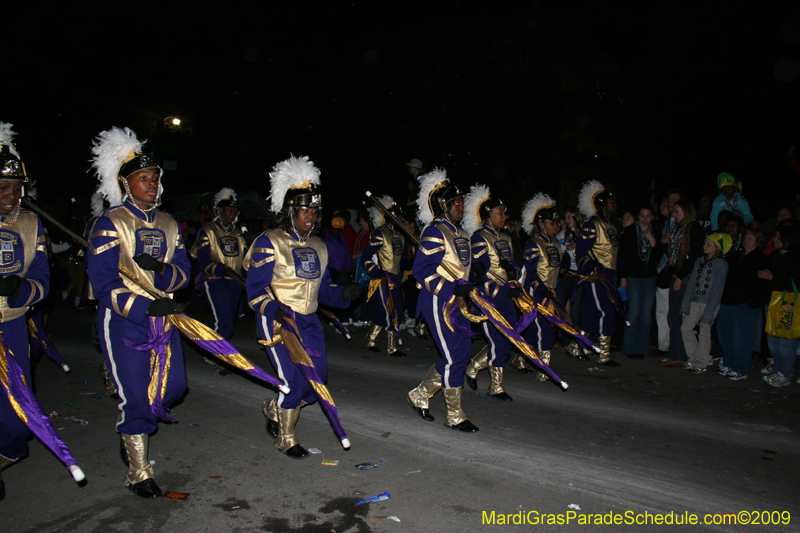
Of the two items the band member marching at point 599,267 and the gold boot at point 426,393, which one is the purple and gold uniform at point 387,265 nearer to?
the band member marching at point 599,267

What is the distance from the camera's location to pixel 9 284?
149 inches

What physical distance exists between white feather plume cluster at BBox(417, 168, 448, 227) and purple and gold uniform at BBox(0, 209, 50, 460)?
3.57 meters

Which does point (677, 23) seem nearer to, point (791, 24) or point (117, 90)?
point (791, 24)

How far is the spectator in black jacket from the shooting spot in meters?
7.57

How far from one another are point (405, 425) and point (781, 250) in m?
5.52

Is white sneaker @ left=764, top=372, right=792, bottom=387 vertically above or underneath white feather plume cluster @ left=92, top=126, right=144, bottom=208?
underneath

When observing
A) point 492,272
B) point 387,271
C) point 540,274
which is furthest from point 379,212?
point 492,272

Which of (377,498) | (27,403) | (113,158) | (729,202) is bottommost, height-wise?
(377,498)

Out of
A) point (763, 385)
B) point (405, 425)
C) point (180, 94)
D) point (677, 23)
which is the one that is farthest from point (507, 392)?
point (180, 94)

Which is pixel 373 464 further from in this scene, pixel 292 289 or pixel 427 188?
pixel 427 188

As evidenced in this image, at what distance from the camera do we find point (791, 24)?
1187cm

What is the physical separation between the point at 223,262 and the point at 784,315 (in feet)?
23.8

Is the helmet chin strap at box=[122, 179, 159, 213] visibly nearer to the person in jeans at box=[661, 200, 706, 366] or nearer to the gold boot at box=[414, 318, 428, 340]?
the gold boot at box=[414, 318, 428, 340]

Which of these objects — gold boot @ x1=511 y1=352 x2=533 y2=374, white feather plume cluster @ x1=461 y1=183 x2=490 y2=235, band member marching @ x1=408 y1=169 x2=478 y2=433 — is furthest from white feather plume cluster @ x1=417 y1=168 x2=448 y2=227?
gold boot @ x1=511 y1=352 x2=533 y2=374
